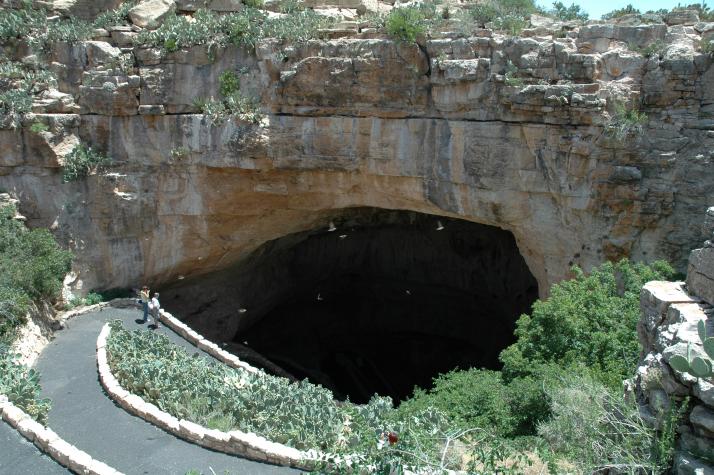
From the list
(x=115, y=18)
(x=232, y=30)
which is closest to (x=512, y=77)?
(x=232, y=30)

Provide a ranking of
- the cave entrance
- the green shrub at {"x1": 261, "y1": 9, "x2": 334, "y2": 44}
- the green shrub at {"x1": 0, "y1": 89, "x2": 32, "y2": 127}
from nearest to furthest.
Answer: the green shrub at {"x1": 261, "y1": 9, "x2": 334, "y2": 44} → the green shrub at {"x1": 0, "y1": 89, "x2": 32, "y2": 127} → the cave entrance

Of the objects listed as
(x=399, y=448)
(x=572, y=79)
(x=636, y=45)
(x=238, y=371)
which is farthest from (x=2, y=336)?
(x=636, y=45)

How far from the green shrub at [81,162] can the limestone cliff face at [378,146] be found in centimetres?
21

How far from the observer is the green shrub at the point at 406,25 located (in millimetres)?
13203

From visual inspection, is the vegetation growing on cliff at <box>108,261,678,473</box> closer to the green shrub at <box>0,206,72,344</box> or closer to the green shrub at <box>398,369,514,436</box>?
the green shrub at <box>398,369,514,436</box>

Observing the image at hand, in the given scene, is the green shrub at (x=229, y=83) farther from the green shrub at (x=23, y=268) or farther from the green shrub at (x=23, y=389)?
the green shrub at (x=23, y=389)

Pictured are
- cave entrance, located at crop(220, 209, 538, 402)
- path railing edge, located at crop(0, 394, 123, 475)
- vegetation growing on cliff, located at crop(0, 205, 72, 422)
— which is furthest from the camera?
cave entrance, located at crop(220, 209, 538, 402)

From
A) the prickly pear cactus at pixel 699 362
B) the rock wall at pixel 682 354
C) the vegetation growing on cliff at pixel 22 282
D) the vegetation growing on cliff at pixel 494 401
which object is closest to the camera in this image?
the prickly pear cactus at pixel 699 362

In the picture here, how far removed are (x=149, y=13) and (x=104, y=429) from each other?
11022mm

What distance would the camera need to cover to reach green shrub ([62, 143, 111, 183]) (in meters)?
15.7

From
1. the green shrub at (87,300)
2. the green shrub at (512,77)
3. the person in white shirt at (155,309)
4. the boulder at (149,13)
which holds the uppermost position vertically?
the boulder at (149,13)

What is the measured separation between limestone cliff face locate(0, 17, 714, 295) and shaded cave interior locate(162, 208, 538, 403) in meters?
2.62

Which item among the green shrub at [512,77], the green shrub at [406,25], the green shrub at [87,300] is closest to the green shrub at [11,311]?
the green shrub at [87,300]

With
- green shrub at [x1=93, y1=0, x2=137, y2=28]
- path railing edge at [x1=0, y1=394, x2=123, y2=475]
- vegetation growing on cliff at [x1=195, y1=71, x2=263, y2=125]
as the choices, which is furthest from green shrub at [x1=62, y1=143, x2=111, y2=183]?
path railing edge at [x1=0, y1=394, x2=123, y2=475]
